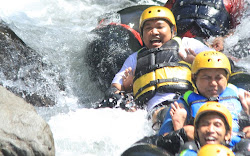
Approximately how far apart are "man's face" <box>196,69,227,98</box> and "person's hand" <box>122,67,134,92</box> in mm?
1242

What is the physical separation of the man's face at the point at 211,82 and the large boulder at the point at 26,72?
2072 millimetres

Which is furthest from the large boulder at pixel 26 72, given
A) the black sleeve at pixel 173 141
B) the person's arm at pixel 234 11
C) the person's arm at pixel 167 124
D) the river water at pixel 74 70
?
the person's arm at pixel 234 11

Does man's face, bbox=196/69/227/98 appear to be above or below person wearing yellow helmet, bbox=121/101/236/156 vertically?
above

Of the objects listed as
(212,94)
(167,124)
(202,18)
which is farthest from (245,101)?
(202,18)

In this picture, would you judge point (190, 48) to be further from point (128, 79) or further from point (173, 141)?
point (173, 141)

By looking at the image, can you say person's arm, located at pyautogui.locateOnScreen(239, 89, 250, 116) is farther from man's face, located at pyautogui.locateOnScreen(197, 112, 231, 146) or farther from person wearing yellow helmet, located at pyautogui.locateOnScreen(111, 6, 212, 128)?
man's face, located at pyautogui.locateOnScreen(197, 112, 231, 146)

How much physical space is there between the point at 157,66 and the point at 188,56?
1.26 ft

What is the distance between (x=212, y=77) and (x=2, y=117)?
1943 millimetres

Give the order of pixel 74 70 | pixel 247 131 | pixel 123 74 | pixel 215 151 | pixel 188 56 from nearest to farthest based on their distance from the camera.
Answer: pixel 215 151 → pixel 247 131 → pixel 188 56 → pixel 123 74 → pixel 74 70

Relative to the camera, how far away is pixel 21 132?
→ 382 centimetres

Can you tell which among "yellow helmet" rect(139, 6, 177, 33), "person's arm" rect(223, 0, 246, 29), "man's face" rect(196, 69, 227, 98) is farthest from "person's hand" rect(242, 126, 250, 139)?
"person's arm" rect(223, 0, 246, 29)

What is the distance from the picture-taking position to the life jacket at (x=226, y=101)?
14.9ft

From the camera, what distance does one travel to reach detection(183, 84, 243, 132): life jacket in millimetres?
4555

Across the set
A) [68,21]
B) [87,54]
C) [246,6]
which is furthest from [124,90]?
[68,21]
